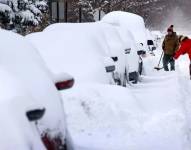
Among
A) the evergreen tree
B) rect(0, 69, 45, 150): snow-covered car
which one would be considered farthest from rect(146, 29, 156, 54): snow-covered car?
rect(0, 69, 45, 150): snow-covered car

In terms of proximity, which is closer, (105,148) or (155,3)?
(105,148)

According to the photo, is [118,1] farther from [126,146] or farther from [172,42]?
[126,146]

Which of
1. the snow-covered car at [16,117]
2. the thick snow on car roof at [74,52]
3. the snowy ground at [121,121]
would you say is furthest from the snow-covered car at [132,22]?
the snow-covered car at [16,117]

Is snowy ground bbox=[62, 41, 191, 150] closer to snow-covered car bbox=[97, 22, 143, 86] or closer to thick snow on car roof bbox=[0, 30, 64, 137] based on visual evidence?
snow-covered car bbox=[97, 22, 143, 86]

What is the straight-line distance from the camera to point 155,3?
8019 centimetres

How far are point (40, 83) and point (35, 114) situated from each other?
1.94 feet

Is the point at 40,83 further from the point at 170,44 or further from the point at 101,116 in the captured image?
the point at 170,44

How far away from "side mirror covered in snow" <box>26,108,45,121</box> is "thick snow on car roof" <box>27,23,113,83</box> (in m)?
5.86

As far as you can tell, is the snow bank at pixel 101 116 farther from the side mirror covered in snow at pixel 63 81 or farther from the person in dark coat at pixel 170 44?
the person in dark coat at pixel 170 44

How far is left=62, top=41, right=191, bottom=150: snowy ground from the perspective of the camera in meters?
7.72

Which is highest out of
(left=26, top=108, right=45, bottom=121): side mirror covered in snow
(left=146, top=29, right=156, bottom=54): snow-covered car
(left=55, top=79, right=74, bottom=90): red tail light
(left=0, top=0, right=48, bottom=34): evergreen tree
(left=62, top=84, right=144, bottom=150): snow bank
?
(left=26, top=108, right=45, bottom=121): side mirror covered in snow

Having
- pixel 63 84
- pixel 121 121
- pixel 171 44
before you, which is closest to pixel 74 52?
pixel 121 121

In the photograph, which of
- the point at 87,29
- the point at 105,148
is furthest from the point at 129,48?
the point at 105,148

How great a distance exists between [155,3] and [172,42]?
61.4m
